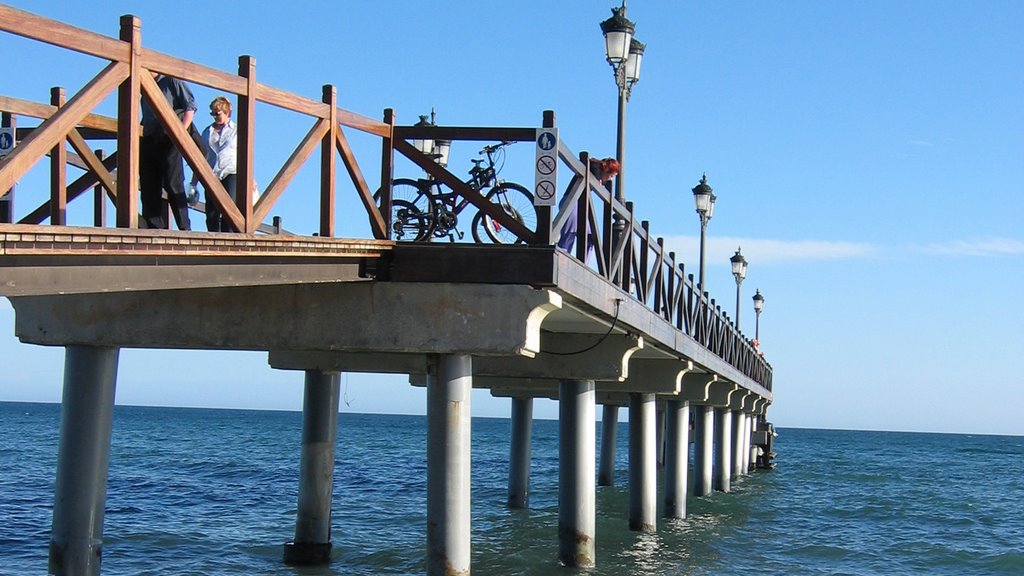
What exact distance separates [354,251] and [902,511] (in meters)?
28.1

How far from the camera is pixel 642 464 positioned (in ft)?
73.8

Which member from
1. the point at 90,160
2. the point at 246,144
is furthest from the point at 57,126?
the point at 246,144

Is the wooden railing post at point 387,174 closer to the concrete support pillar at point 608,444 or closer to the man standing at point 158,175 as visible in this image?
the man standing at point 158,175

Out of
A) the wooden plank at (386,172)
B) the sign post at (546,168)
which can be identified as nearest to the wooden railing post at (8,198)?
the wooden plank at (386,172)

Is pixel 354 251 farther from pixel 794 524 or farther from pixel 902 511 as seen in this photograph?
pixel 902 511

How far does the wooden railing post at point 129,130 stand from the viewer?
8.21 metres

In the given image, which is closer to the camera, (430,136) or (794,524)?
(430,136)

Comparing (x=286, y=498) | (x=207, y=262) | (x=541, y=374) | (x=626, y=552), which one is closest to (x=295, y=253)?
(x=207, y=262)

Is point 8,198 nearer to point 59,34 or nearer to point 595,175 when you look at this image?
point 59,34

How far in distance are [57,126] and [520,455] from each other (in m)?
22.2

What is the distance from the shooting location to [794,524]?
1151 inches

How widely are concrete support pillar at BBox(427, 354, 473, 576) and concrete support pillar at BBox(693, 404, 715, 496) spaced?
69.4 feet

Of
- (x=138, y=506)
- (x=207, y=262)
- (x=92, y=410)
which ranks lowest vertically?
(x=138, y=506)

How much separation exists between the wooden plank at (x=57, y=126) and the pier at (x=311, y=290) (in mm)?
13
